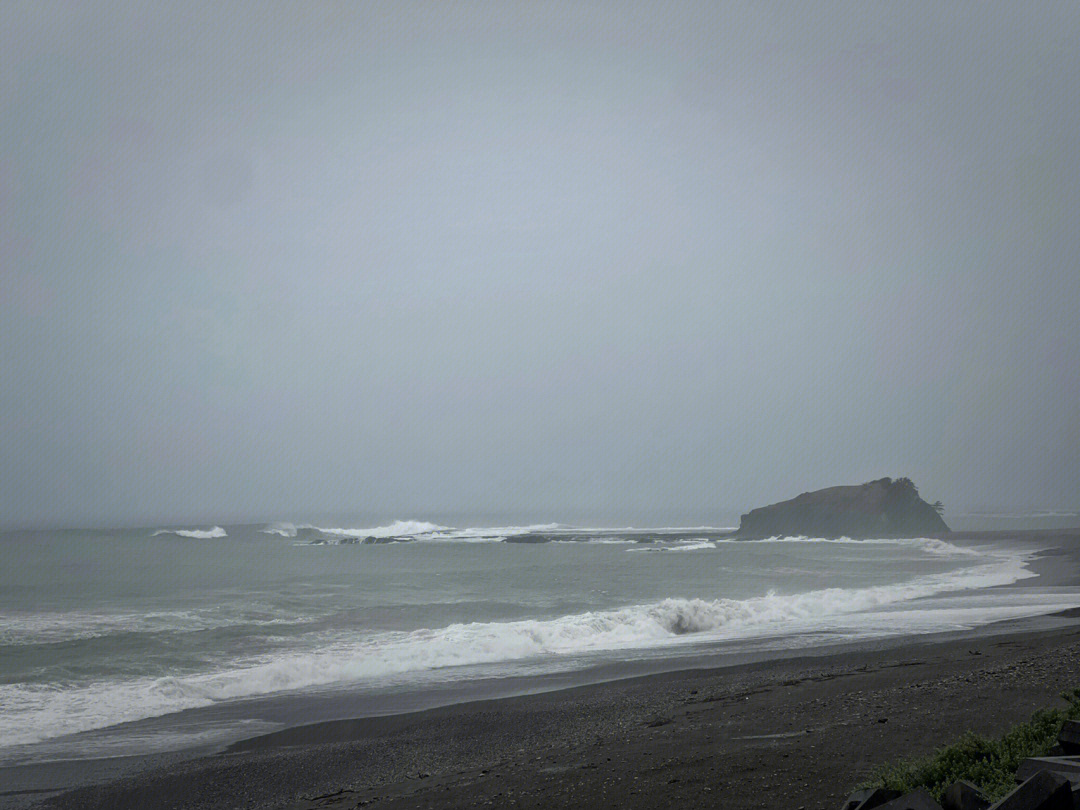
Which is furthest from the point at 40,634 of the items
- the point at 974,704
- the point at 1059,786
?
the point at 1059,786

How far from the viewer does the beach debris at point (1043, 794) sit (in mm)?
4105

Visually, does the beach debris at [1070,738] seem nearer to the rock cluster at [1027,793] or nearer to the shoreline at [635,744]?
the rock cluster at [1027,793]

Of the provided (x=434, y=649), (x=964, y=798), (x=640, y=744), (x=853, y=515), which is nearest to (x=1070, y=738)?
(x=964, y=798)

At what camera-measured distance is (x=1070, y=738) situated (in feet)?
18.1

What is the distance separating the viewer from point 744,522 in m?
111

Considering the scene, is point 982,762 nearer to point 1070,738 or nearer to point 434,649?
point 1070,738

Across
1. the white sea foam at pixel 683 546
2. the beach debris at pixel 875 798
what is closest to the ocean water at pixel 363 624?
the beach debris at pixel 875 798

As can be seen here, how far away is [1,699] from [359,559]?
1905 inches

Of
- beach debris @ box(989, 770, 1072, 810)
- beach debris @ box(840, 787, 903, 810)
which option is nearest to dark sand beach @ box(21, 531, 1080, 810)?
beach debris @ box(840, 787, 903, 810)

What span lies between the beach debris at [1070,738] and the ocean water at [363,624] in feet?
38.1

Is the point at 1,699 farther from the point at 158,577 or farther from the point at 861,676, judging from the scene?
the point at 158,577

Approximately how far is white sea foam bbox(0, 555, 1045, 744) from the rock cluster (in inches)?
519

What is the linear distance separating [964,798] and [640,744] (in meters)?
5.25

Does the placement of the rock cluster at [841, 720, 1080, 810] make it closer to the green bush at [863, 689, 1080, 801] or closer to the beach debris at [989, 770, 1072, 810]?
the beach debris at [989, 770, 1072, 810]
